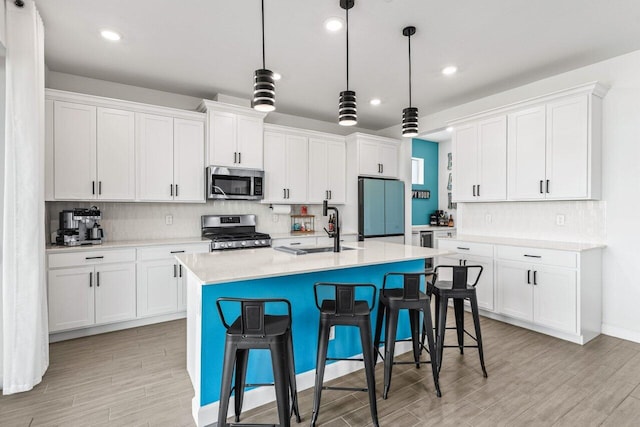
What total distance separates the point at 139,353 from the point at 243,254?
141 centimetres

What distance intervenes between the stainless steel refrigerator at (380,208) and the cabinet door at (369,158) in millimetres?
151

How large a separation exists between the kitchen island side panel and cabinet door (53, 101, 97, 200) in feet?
8.09

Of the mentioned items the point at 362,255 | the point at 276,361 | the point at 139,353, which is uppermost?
the point at 362,255

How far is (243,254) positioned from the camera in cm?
262

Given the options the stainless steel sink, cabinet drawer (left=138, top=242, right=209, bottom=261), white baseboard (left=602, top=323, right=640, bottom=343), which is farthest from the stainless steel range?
white baseboard (left=602, top=323, right=640, bottom=343)

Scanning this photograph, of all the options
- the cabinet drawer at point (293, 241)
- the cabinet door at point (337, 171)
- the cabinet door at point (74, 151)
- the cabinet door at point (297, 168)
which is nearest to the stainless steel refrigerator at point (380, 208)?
the cabinet door at point (337, 171)

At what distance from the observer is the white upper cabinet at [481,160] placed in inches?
159

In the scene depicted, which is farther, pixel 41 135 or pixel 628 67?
pixel 628 67

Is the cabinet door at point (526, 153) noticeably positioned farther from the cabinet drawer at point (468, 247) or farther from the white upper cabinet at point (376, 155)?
the white upper cabinet at point (376, 155)

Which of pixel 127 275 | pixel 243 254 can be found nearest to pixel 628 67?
pixel 243 254

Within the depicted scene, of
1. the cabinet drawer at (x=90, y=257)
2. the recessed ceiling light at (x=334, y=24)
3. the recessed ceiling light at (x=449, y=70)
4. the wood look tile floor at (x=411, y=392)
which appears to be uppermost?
the recessed ceiling light at (x=334, y=24)

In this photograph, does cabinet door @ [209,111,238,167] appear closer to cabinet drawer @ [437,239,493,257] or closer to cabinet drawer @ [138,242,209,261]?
cabinet drawer @ [138,242,209,261]

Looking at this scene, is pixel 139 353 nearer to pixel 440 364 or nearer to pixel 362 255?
pixel 362 255

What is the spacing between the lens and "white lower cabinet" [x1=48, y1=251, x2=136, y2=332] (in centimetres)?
313
